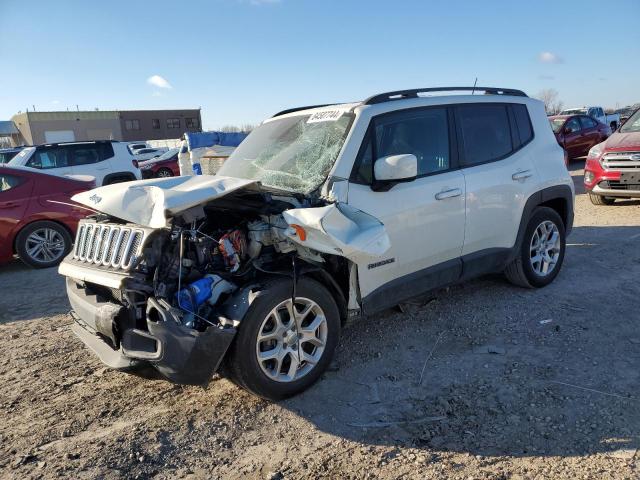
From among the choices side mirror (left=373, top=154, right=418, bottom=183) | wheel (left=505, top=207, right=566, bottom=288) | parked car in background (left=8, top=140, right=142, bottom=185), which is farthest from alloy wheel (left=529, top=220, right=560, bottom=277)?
parked car in background (left=8, top=140, right=142, bottom=185)

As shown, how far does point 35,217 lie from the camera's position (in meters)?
7.30

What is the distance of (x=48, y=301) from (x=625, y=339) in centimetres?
572

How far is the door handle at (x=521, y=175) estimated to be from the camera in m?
4.61

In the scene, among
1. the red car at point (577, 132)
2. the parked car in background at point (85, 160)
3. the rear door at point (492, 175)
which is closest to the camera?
the rear door at point (492, 175)

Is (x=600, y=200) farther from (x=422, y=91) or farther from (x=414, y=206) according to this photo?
(x=414, y=206)

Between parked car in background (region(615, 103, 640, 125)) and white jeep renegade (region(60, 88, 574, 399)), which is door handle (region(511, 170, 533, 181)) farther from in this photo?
parked car in background (region(615, 103, 640, 125))

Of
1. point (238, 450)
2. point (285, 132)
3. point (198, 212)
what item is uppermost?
point (285, 132)

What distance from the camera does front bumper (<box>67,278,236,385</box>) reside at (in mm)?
2787

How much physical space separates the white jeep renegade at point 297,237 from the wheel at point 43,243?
13.8 ft

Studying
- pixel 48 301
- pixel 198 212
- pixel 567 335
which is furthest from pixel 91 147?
pixel 567 335

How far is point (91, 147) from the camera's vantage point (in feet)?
41.5

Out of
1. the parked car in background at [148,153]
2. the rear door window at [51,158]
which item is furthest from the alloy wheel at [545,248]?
the parked car in background at [148,153]

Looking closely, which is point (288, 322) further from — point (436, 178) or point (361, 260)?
point (436, 178)

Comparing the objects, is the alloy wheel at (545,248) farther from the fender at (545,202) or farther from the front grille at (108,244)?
the front grille at (108,244)
